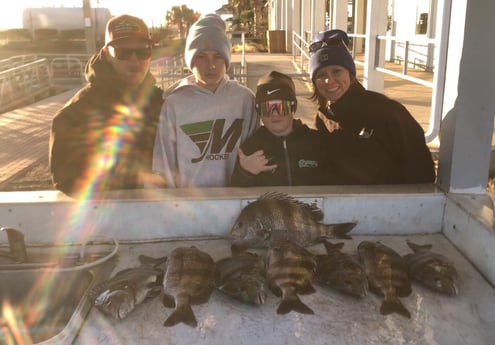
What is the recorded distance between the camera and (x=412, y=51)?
16.2 meters

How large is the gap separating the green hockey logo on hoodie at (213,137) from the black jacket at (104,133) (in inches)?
16.0

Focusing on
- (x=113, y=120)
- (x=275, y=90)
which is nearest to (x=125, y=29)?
(x=113, y=120)

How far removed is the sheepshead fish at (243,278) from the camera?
85.1 inches

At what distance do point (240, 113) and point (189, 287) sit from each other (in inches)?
61.1

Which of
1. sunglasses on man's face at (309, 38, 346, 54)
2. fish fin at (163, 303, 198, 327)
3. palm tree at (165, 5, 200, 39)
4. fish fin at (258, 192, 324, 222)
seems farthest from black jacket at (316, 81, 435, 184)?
palm tree at (165, 5, 200, 39)

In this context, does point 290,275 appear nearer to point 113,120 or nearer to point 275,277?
point 275,277

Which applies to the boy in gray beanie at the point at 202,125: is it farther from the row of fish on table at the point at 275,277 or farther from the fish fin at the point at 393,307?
the fish fin at the point at 393,307

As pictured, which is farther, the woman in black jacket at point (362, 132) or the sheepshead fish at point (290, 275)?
the woman in black jacket at point (362, 132)

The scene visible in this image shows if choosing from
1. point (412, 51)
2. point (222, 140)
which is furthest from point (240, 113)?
point (412, 51)

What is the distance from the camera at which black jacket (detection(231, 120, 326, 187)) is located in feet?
10.7

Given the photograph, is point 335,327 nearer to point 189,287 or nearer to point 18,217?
point 189,287

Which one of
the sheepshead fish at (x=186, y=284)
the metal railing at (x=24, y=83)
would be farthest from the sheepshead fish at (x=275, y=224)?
the metal railing at (x=24, y=83)

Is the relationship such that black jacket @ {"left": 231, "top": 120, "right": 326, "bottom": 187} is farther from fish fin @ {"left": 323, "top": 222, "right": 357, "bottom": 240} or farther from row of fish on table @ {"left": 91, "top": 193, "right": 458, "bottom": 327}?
row of fish on table @ {"left": 91, "top": 193, "right": 458, "bottom": 327}

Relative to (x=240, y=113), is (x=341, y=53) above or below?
above
